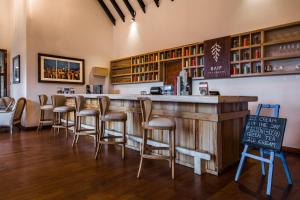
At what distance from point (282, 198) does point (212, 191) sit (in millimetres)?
698

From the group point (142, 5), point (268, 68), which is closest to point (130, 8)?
point (142, 5)

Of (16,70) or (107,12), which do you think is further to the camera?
(107,12)

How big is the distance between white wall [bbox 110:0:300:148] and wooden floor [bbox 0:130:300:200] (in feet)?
4.04

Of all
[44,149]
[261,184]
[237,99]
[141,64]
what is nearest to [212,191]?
[261,184]

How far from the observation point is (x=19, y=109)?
5707 millimetres

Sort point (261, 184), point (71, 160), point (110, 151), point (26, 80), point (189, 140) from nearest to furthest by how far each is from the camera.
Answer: point (261, 184) → point (189, 140) → point (71, 160) → point (110, 151) → point (26, 80)

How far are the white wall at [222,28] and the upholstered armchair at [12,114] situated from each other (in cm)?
336

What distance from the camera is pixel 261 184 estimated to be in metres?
2.40

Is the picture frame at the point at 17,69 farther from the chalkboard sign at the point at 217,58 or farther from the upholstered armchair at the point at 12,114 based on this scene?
the chalkboard sign at the point at 217,58

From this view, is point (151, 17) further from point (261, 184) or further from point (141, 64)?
point (261, 184)

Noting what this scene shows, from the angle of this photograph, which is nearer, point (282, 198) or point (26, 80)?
point (282, 198)

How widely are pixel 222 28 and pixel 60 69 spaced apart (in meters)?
5.07

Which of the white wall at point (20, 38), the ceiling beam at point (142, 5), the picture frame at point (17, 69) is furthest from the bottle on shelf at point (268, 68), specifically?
the picture frame at point (17, 69)

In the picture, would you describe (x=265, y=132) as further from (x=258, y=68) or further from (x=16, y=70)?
(x=16, y=70)
